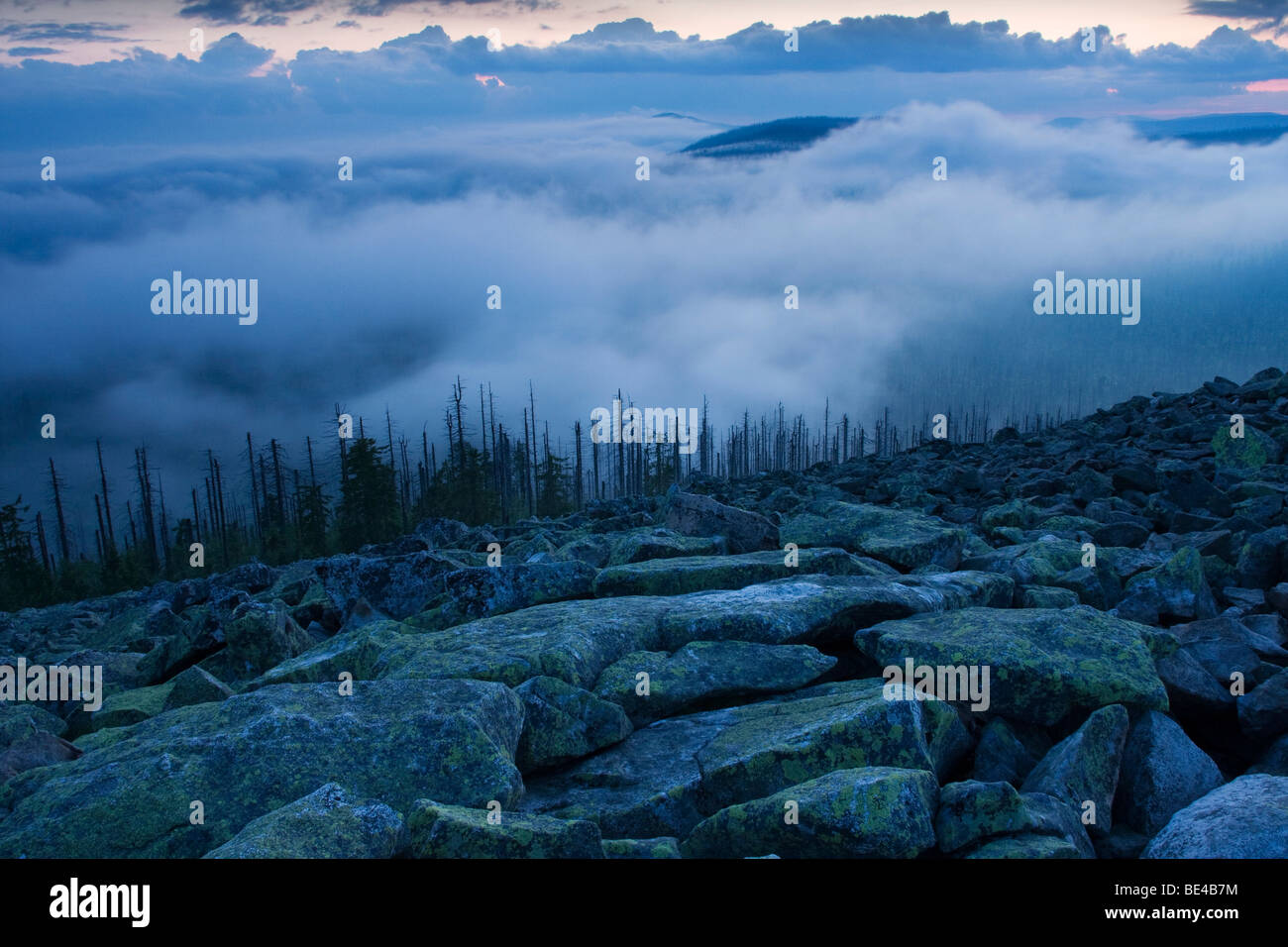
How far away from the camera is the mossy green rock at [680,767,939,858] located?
18.2 feet

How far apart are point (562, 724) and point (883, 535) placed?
8.39 m

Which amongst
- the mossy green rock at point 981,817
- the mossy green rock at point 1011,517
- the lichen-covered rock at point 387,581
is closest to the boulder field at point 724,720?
the mossy green rock at point 981,817

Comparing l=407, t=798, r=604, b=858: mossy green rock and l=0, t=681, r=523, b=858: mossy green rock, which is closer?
l=407, t=798, r=604, b=858: mossy green rock

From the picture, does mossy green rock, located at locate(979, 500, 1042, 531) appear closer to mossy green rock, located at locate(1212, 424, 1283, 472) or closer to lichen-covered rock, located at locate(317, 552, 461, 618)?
mossy green rock, located at locate(1212, 424, 1283, 472)

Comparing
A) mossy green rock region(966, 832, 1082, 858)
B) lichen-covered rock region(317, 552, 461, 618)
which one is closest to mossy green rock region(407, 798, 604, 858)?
mossy green rock region(966, 832, 1082, 858)

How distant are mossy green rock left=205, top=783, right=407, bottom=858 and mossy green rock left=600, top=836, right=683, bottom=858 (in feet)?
4.43

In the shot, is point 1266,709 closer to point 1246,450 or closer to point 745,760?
point 745,760

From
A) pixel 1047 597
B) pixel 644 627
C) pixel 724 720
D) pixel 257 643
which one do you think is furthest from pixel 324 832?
pixel 1047 597

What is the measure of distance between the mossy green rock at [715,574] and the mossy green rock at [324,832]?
6789 millimetres

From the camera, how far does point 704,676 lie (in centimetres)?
890

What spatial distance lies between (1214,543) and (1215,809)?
345 inches

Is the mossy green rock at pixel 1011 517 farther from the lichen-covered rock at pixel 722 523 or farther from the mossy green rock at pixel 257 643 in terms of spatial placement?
the mossy green rock at pixel 257 643

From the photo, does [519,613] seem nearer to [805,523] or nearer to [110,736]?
[110,736]
